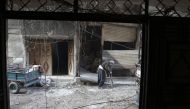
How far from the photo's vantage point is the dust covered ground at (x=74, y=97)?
28.2 ft

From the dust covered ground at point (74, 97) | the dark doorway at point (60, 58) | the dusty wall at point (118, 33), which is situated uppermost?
the dusty wall at point (118, 33)

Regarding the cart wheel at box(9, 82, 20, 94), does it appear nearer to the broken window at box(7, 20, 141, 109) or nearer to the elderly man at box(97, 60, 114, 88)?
the broken window at box(7, 20, 141, 109)

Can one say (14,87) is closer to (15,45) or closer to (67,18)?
(15,45)

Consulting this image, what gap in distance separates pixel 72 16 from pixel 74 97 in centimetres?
675

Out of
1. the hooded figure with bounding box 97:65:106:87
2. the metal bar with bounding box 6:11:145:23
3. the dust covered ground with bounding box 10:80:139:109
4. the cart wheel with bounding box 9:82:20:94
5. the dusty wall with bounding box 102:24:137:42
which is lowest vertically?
the dust covered ground with bounding box 10:80:139:109

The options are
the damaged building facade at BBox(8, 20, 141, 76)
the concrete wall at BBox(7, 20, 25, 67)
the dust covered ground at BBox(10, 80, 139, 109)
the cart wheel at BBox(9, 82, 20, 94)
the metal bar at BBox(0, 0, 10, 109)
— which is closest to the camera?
the metal bar at BBox(0, 0, 10, 109)

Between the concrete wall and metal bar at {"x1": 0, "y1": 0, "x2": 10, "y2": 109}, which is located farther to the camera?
the concrete wall

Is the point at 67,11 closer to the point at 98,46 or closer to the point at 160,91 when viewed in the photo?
the point at 160,91

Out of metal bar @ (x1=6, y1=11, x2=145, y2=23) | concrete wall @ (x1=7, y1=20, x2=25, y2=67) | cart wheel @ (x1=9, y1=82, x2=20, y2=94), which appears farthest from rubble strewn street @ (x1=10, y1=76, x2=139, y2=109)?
metal bar @ (x1=6, y1=11, x2=145, y2=23)

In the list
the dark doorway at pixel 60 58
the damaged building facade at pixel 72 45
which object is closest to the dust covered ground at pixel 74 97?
the dark doorway at pixel 60 58

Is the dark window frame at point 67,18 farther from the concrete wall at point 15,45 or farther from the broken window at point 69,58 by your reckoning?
the concrete wall at point 15,45

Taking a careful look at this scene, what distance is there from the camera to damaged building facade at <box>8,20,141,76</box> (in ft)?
38.1

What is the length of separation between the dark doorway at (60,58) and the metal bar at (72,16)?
915 centimetres

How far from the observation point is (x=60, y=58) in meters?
12.2
